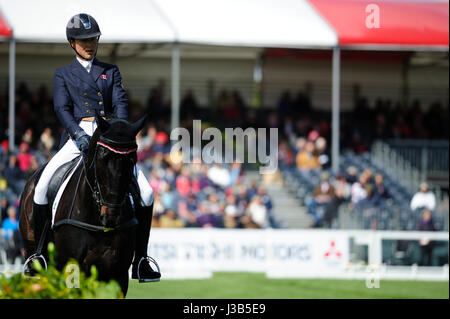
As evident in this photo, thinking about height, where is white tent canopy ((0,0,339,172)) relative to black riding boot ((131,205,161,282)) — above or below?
above

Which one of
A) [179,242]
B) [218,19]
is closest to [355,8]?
[218,19]

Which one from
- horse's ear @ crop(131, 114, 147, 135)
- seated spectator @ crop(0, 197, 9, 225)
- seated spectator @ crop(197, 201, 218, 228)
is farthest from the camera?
seated spectator @ crop(197, 201, 218, 228)

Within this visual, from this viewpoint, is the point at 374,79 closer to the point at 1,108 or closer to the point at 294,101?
the point at 294,101

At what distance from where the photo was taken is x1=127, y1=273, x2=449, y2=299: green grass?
13859 millimetres

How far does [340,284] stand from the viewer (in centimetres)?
1636

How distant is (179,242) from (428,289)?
17.4 ft

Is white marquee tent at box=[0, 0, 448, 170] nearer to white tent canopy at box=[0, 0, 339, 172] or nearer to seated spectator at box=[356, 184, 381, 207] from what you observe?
white tent canopy at box=[0, 0, 339, 172]

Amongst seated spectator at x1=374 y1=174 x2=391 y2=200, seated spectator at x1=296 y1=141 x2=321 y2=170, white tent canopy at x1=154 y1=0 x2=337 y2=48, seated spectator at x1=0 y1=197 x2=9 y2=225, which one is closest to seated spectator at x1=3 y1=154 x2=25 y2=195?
seated spectator at x1=0 y1=197 x2=9 y2=225

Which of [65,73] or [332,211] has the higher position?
[65,73]

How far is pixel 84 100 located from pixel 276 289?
27.9 ft

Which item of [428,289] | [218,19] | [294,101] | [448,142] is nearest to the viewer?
[428,289]

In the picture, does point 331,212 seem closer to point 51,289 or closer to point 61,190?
Result: point 61,190

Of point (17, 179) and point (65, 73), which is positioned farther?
point (17, 179)

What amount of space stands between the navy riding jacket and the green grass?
19.8 feet
